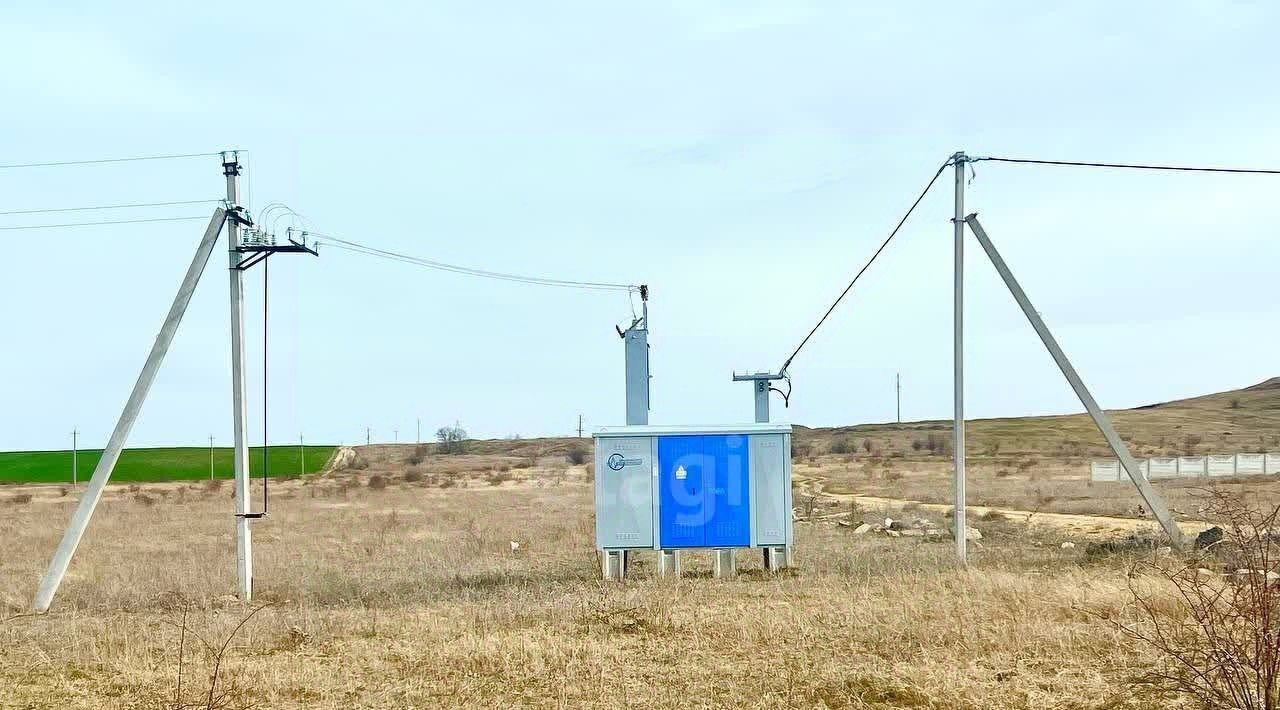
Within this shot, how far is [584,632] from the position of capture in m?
11.3

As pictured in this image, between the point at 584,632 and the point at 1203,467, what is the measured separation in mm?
44890

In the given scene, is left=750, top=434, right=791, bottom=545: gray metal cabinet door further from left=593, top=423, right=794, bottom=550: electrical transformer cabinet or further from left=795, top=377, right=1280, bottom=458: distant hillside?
left=795, top=377, right=1280, bottom=458: distant hillside

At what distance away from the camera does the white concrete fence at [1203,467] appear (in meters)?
47.2

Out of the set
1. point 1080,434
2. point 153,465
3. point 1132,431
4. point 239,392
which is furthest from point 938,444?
point 239,392

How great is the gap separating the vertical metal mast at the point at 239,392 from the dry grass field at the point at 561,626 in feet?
2.02

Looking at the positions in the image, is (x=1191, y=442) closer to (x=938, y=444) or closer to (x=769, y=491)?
(x=938, y=444)

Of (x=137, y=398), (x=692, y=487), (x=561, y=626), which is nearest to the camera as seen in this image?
(x=561, y=626)

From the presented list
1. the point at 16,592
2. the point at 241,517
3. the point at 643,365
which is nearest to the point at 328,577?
the point at 241,517

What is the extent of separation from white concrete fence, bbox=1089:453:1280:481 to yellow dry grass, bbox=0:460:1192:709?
2894 centimetres

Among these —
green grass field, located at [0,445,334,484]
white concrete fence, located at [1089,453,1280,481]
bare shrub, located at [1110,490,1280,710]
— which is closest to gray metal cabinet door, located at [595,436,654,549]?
bare shrub, located at [1110,490,1280,710]

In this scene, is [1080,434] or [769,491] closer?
[769,491]

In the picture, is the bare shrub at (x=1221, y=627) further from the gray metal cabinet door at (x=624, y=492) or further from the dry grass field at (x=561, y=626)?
the gray metal cabinet door at (x=624, y=492)

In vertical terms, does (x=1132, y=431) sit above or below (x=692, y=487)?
below

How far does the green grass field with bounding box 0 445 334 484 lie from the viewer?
78750mm
